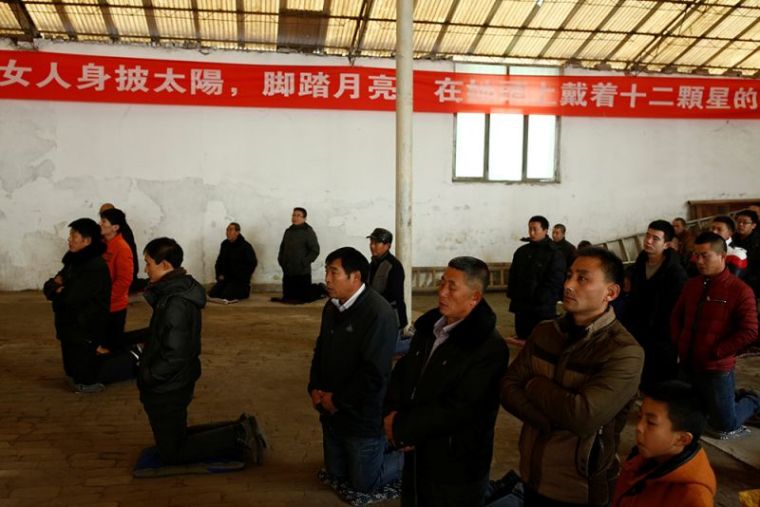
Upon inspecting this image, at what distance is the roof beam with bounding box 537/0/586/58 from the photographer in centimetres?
Result: 986

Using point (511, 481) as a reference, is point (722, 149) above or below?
above

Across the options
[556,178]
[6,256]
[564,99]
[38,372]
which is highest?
[564,99]

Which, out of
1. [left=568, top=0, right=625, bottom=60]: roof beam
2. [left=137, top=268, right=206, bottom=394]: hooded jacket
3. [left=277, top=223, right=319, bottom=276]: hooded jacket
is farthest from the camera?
[left=568, top=0, right=625, bottom=60]: roof beam

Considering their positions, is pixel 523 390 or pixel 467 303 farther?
pixel 467 303

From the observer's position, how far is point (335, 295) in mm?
3428

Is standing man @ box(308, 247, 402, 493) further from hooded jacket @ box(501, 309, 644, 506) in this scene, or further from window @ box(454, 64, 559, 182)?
window @ box(454, 64, 559, 182)

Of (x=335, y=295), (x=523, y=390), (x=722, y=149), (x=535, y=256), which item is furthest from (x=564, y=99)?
(x=523, y=390)

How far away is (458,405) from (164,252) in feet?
6.81

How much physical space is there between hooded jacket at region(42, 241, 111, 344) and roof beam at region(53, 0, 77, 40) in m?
6.02

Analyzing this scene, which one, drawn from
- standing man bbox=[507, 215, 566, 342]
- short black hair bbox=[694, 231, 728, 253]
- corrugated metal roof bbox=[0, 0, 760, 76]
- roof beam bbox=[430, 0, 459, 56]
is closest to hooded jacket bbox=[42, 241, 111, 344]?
standing man bbox=[507, 215, 566, 342]

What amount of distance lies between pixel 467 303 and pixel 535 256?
13.6 feet

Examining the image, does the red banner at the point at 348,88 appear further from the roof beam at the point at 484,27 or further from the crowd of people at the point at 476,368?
the crowd of people at the point at 476,368

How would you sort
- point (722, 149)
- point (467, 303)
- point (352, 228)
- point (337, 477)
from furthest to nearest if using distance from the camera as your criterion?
point (722, 149) → point (352, 228) → point (337, 477) → point (467, 303)

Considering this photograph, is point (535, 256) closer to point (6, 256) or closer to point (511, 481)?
point (511, 481)
